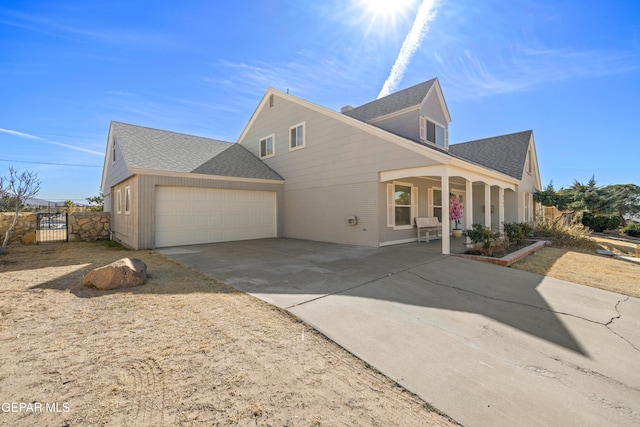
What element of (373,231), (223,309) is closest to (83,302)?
(223,309)

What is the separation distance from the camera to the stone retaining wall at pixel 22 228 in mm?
10383

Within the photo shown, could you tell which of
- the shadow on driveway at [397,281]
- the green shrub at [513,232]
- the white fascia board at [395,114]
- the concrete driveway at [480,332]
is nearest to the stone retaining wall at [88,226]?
the shadow on driveway at [397,281]

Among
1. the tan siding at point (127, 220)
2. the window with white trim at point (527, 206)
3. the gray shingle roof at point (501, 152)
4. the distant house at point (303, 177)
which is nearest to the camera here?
the distant house at point (303, 177)

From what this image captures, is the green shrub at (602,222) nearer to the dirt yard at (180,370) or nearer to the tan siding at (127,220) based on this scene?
the dirt yard at (180,370)

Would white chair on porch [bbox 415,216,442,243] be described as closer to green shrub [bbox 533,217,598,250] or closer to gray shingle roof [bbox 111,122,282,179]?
green shrub [bbox 533,217,598,250]

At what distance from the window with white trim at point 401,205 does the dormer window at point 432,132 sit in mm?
2420

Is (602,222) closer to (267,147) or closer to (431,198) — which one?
(431,198)

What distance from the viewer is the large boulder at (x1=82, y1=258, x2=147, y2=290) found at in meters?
4.60

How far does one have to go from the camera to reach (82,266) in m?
6.66

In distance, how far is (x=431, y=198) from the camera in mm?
12508

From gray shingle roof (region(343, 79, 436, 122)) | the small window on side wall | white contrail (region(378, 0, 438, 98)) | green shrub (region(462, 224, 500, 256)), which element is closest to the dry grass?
green shrub (region(462, 224, 500, 256))

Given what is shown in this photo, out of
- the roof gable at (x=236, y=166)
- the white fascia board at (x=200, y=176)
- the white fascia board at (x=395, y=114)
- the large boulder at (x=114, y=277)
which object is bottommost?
the large boulder at (x=114, y=277)

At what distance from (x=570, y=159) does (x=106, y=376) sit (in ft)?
117

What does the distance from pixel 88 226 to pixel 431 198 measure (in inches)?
667
